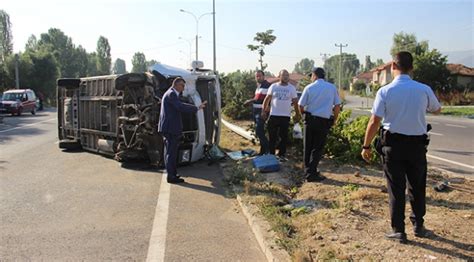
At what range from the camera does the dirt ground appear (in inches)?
161

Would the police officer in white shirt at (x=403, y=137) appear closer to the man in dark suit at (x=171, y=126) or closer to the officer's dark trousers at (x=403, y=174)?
→ the officer's dark trousers at (x=403, y=174)

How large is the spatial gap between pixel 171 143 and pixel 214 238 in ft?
10.1

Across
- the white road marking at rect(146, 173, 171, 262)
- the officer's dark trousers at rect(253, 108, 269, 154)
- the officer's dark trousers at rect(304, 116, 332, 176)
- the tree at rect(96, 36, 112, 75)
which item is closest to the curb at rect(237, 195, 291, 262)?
the white road marking at rect(146, 173, 171, 262)

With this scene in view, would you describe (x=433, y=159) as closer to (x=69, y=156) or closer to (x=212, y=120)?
(x=212, y=120)

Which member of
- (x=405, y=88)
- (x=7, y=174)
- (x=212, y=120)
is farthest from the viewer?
(x=212, y=120)

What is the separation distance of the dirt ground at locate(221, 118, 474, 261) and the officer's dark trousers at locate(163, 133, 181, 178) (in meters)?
1.64

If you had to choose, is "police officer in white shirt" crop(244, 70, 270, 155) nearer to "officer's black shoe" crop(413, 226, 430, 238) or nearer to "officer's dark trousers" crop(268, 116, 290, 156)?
"officer's dark trousers" crop(268, 116, 290, 156)

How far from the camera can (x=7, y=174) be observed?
8648 millimetres

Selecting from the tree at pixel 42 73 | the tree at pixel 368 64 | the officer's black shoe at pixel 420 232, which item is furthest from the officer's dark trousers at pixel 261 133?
the tree at pixel 368 64

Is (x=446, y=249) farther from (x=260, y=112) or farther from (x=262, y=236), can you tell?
(x=260, y=112)

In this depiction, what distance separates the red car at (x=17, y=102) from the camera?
2994 cm

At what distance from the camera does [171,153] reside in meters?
7.68

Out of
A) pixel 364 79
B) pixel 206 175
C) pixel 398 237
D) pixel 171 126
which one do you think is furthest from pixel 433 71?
pixel 364 79

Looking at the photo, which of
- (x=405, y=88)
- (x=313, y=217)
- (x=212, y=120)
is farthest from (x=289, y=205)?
(x=212, y=120)
